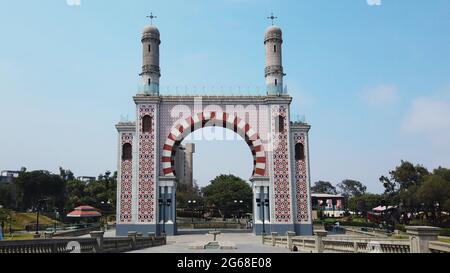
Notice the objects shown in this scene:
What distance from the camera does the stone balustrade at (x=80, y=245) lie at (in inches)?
424

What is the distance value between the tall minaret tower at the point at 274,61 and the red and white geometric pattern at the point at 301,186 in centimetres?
486

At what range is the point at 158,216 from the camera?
1480 inches

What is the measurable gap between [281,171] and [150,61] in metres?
15.9

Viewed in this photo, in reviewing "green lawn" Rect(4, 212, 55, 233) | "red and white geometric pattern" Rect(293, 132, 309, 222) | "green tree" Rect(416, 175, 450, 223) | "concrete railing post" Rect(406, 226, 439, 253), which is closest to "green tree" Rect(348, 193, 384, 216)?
"green tree" Rect(416, 175, 450, 223)

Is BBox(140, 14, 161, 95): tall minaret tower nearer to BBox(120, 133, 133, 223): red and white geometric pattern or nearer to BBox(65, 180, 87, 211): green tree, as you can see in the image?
BBox(120, 133, 133, 223): red and white geometric pattern

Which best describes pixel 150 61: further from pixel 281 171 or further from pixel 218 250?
pixel 218 250

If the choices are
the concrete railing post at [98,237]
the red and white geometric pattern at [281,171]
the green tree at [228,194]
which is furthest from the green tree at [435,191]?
the concrete railing post at [98,237]

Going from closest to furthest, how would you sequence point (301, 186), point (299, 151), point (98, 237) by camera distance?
point (98, 237), point (301, 186), point (299, 151)

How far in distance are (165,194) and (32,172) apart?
2076 inches

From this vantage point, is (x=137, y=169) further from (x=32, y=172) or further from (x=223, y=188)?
(x=32, y=172)

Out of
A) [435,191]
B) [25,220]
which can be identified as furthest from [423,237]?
[25,220]

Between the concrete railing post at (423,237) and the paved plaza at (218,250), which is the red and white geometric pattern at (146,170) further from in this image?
the concrete railing post at (423,237)

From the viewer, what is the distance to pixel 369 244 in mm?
15883
